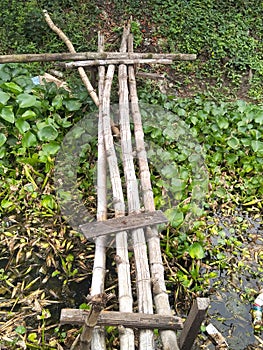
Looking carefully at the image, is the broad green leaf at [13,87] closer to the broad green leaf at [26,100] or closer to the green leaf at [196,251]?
the broad green leaf at [26,100]

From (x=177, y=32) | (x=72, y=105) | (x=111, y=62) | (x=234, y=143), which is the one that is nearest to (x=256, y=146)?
(x=234, y=143)

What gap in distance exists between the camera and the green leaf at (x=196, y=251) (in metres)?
3.42

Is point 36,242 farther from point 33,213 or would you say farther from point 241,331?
point 241,331

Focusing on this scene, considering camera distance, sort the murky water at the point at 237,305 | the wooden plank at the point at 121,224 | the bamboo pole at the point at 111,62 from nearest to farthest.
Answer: the wooden plank at the point at 121,224
the murky water at the point at 237,305
the bamboo pole at the point at 111,62

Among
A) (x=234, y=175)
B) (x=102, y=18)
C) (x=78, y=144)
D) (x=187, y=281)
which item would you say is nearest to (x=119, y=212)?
(x=187, y=281)

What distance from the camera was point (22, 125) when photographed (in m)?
4.12

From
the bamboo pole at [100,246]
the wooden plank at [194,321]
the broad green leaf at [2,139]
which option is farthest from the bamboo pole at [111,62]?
the wooden plank at [194,321]

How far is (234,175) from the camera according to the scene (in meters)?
4.42

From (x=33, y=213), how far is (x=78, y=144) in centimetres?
88

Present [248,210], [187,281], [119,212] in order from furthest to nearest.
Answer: [248,210]
[187,281]
[119,212]

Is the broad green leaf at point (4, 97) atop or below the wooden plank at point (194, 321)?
atop

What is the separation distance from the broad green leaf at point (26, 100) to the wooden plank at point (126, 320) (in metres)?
2.48

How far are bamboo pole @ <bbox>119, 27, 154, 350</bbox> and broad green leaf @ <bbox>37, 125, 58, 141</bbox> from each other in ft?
2.36

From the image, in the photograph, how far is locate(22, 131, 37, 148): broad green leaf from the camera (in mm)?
4094
